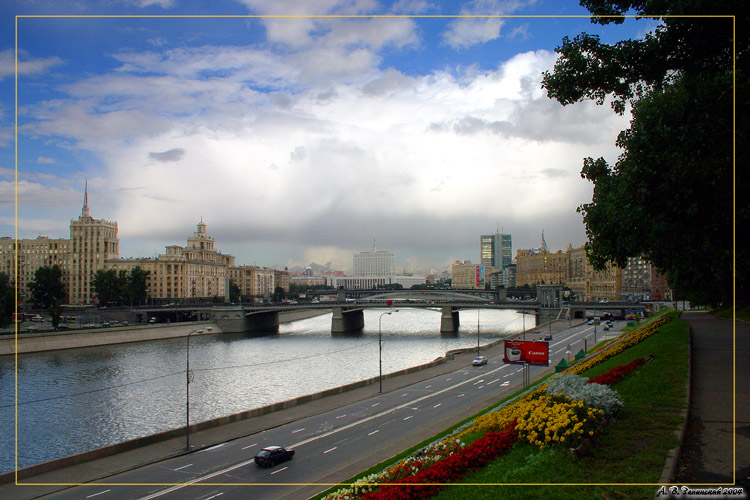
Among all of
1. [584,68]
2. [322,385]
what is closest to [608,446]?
[584,68]

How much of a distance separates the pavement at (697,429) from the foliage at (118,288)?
78367 mm

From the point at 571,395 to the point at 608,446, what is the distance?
3.94ft

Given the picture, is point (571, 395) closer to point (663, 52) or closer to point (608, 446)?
point (608, 446)

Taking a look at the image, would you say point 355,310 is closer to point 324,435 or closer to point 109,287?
point 109,287

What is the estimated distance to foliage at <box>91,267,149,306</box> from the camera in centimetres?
9561

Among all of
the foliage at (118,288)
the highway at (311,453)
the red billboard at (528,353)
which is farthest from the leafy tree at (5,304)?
the red billboard at (528,353)

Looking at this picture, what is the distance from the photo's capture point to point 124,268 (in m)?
119

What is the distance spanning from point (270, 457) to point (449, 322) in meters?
62.7

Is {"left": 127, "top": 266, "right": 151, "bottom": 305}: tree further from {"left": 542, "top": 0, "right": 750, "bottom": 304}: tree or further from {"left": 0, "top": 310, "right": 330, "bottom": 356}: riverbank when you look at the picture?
{"left": 542, "top": 0, "right": 750, "bottom": 304}: tree

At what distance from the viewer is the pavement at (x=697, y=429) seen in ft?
24.7

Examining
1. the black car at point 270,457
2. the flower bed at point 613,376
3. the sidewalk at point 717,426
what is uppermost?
the sidewalk at point 717,426

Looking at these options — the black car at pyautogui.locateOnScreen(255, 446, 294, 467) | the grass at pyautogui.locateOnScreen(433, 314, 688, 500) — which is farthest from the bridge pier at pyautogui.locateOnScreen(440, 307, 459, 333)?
the grass at pyautogui.locateOnScreen(433, 314, 688, 500)

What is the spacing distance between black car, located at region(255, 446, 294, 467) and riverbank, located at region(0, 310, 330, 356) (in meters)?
35.2

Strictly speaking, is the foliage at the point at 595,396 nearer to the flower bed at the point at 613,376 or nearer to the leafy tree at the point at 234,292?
the flower bed at the point at 613,376
